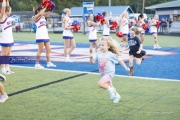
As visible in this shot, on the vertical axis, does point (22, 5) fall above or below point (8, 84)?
above

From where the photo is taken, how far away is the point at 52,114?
15.7 feet

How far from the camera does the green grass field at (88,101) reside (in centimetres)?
473

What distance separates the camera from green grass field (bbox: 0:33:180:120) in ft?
15.5

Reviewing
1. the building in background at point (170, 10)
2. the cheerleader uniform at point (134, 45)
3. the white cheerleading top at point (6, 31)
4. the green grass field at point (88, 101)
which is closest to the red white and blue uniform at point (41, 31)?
the white cheerleading top at point (6, 31)

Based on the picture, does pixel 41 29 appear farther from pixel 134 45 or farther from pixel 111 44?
pixel 111 44

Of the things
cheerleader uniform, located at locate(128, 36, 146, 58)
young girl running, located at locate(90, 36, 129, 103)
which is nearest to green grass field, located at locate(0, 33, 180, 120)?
young girl running, located at locate(90, 36, 129, 103)

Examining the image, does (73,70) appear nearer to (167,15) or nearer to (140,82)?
(140,82)

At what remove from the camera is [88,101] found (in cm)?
555

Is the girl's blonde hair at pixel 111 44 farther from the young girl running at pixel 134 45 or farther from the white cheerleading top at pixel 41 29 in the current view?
the white cheerleading top at pixel 41 29

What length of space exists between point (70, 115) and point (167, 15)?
4328cm

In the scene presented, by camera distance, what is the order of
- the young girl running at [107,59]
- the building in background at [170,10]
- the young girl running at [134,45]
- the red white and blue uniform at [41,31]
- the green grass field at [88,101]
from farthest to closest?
the building in background at [170,10] → the red white and blue uniform at [41,31] → the young girl running at [134,45] → the young girl running at [107,59] → the green grass field at [88,101]

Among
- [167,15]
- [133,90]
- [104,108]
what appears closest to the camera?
[104,108]

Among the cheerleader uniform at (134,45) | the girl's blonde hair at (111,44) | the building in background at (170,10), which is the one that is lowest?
the cheerleader uniform at (134,45)

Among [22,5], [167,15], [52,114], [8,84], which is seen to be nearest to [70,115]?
[52,114]
